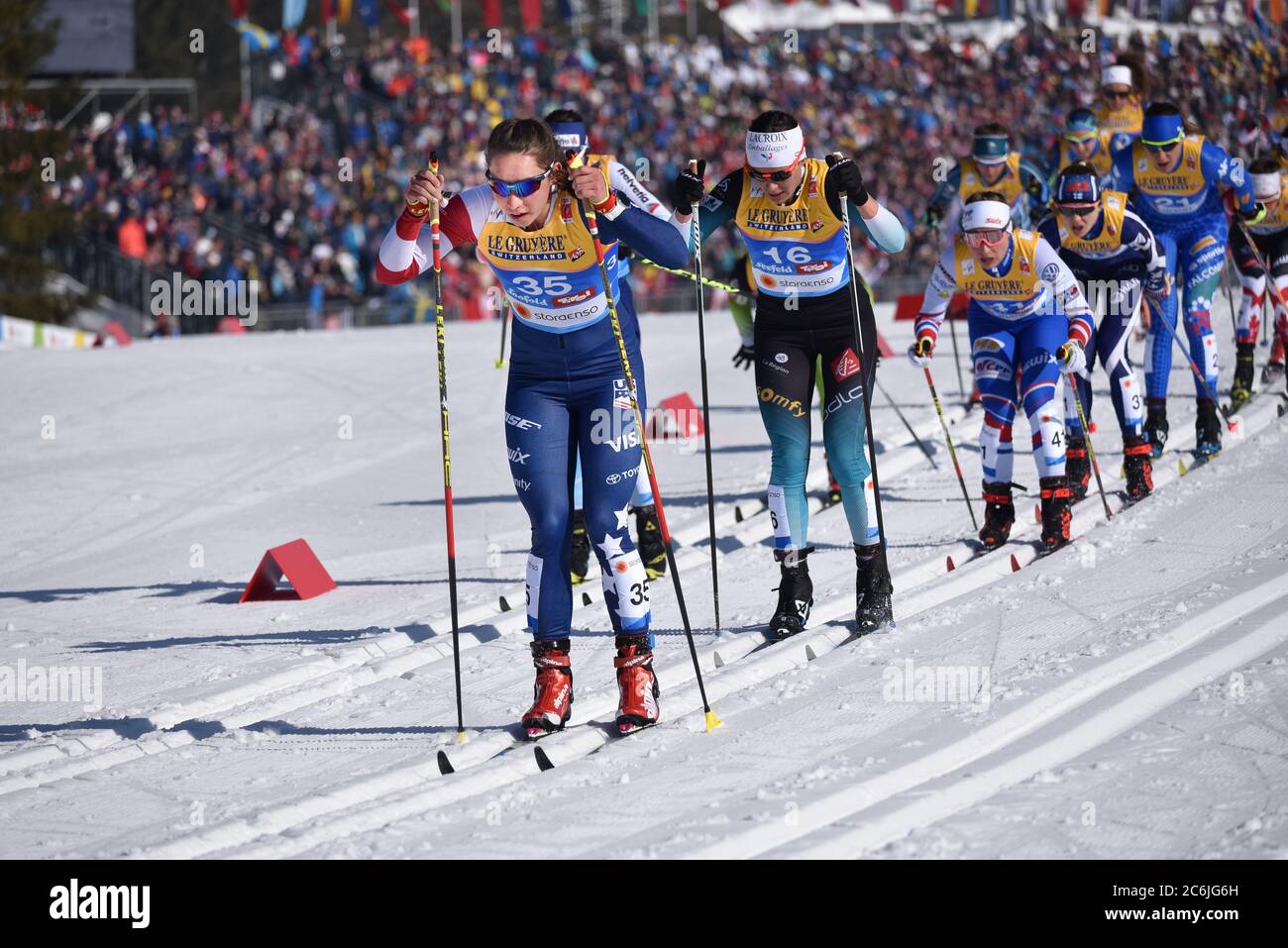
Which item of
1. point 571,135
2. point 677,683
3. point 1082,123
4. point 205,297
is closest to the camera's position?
point 677,683

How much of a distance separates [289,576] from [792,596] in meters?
3.31

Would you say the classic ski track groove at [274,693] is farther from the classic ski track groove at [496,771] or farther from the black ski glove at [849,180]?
the black ski glove at [849,180]

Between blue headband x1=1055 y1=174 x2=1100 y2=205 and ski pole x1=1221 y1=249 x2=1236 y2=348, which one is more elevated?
blue headband x1=1055 y1=174 x2=1100 y2=205

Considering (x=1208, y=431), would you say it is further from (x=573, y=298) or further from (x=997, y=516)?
(x=573, y=298)

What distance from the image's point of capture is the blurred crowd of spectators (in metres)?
25.6

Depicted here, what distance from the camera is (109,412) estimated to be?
53.0 feet

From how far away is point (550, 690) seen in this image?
20.7 feet

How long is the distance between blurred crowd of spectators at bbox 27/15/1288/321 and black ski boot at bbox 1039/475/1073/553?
17.0 m

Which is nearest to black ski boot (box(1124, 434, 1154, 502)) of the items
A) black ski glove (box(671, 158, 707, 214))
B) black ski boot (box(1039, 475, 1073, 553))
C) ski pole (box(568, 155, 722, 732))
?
black ski boot (box(1039, 475, 1073, 553))

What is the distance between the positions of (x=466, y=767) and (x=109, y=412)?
11382 millimetres
